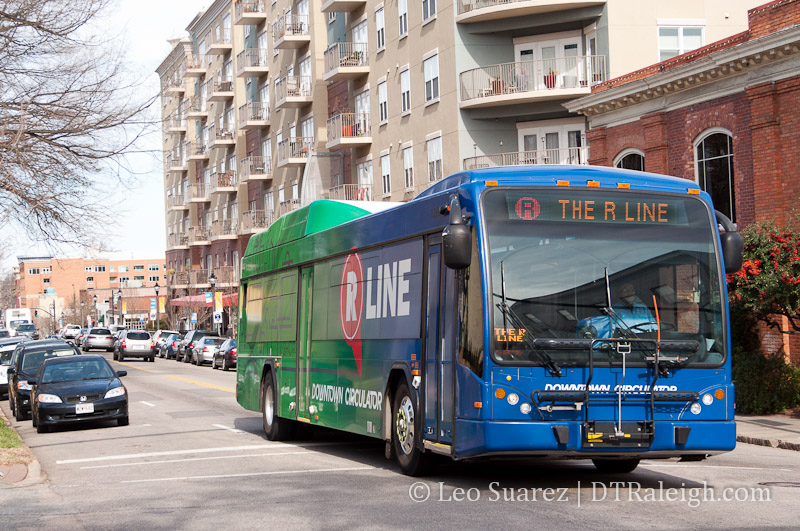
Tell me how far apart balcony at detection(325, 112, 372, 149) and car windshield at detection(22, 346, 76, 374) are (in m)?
24.0

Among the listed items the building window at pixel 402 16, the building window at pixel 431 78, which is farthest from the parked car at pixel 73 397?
the building window at pixel 402 16

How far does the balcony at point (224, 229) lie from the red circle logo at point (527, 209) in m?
62.2

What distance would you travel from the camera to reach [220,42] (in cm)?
7344

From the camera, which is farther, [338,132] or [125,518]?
[338,132]

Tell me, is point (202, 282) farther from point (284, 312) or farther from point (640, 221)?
point (640, 221)

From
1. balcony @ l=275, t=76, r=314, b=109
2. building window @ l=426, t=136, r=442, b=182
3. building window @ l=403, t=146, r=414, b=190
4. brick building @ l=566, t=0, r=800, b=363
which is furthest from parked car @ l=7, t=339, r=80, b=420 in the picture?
balcony @ l=275, t=76, r=314, b=109

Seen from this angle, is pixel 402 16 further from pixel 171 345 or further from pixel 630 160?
pixel 171 345

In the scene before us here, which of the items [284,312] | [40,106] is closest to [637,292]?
[284,312]

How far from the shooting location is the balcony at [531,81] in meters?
37.5

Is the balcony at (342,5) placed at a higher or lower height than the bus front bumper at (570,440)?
higher

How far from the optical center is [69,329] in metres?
94.7

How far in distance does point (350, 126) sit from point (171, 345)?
21.2 m

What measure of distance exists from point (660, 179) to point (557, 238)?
4.96 ft

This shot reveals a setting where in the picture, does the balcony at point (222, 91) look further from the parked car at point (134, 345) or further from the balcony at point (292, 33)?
the parked car at point (134, 345)
